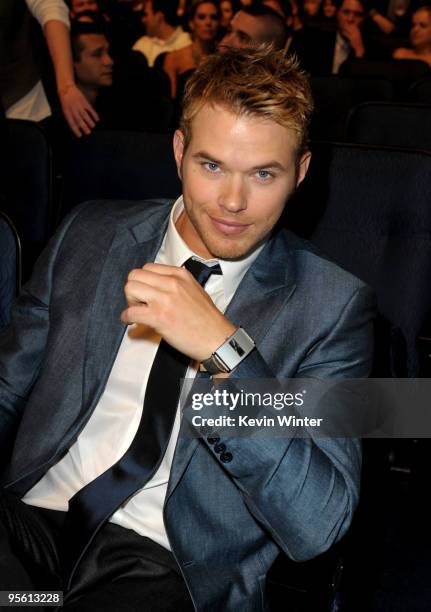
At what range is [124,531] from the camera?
4.50ft

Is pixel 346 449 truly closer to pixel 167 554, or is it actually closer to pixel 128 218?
pixel 167 554

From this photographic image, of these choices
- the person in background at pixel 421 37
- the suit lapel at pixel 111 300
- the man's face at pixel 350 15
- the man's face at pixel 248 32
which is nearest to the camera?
the suit lapel at pixel 111 300

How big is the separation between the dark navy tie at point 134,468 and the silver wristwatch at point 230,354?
18cm

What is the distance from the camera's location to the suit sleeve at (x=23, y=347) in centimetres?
151

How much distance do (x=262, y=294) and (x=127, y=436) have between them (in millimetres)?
343

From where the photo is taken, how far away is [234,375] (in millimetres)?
1203

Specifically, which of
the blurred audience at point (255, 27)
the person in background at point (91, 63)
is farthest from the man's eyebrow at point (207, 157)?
the blurred audience at point (255, 27)

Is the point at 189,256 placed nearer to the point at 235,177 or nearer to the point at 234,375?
the point at 235,177

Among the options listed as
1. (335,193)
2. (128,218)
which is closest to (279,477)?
(128,218)

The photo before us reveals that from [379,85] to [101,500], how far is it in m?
3.07

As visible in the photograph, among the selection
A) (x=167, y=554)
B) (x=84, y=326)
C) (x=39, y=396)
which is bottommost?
(x=167, y=554)

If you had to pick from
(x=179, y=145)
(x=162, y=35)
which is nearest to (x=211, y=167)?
(x=179, y=145)

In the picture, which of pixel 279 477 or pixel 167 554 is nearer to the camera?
pixel 279 477

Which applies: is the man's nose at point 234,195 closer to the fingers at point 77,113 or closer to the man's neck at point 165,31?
the fingers at point 77,113
